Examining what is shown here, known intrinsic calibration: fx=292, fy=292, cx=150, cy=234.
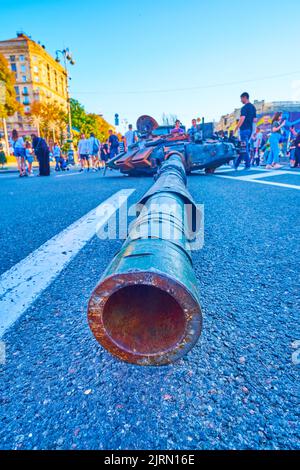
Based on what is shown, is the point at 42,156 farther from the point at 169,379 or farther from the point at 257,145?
the point at 169,379

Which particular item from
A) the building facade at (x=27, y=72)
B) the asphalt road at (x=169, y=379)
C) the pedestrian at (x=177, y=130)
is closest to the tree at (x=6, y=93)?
the building facade at (x=27, y=72)

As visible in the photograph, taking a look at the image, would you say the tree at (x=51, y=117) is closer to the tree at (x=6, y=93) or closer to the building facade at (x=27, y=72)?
the tree at (x=6, y=93)

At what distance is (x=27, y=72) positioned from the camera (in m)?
70.7

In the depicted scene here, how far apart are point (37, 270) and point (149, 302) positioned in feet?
3.73

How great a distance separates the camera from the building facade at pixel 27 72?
68.9 meters

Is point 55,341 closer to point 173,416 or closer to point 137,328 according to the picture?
point 137,328

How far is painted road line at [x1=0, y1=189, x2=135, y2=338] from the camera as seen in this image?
1.48 metres

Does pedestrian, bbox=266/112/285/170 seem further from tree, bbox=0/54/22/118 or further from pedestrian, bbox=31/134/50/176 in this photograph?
tree, bbox=0/54/22/118

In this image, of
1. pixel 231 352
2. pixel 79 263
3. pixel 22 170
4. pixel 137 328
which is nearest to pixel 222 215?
pixel 79 263

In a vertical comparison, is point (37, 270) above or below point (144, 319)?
below

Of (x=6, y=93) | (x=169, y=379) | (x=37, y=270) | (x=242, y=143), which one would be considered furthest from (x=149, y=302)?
(x=6, y=93)

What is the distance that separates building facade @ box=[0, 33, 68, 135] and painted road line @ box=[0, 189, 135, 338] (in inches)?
2810

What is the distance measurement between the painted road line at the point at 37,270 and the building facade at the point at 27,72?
2810 inches
